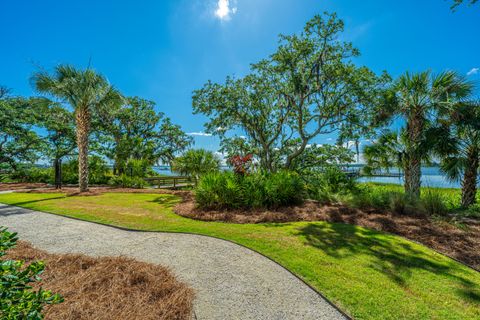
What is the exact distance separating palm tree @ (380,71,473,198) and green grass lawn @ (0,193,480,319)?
4755 millimetres

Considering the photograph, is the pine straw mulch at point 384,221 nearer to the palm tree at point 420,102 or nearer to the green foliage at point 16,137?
the palm tree at point 420,102

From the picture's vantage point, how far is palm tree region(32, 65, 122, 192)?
1201 centimetres

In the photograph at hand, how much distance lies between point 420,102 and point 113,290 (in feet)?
35.8

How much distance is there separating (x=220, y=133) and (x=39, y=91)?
11.0m

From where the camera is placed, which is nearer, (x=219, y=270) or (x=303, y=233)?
(x=219, y=270)

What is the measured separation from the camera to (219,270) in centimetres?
344

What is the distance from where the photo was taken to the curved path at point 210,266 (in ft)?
8.32

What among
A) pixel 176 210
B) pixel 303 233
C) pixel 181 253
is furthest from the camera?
pixel 176 210

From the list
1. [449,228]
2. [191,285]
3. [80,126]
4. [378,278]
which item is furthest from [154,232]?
[80,126]

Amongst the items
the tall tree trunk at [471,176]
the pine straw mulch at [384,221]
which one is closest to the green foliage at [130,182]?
the pine straw mulch at [384,221]

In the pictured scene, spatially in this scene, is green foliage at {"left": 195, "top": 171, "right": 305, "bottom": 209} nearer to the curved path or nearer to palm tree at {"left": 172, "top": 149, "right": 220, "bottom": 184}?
the curved path

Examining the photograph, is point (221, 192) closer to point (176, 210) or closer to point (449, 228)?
point (176, 210)

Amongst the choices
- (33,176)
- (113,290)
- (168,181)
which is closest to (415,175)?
(113,290)

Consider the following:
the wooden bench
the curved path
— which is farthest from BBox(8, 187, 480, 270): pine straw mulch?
the wooden bench
